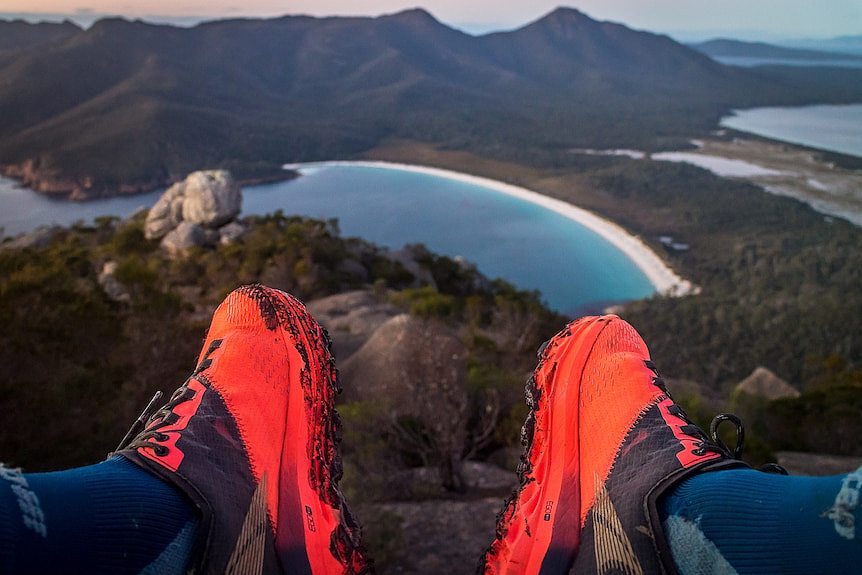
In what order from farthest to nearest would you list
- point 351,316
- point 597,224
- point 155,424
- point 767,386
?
point 597,224 → point 767,386 → point 351,316 → point 155,424

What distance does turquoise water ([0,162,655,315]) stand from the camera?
24709 mm

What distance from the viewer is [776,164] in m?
41.2

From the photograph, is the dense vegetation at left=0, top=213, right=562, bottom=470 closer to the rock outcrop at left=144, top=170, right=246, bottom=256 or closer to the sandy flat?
the rock outcrop at left=144, top=170, right=246, bottom=256

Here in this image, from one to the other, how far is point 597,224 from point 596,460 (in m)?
34.4

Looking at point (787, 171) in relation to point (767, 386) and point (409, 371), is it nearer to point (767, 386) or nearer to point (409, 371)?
point (767, 386)

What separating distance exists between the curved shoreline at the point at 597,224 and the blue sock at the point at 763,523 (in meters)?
25.4

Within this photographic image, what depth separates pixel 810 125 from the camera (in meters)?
49.6

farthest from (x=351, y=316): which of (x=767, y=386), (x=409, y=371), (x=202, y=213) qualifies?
(x=202, y=213)

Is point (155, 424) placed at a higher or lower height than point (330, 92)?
lower

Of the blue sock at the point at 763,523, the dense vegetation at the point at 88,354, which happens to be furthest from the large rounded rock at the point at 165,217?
the blue sock at the point at 763,523

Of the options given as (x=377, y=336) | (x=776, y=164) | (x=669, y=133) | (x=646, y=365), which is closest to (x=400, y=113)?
(x=669, y=133)

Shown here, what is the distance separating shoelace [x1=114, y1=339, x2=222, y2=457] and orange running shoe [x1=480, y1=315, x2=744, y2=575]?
2.73ft

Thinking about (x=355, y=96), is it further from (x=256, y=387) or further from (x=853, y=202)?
(x=256, y=387)

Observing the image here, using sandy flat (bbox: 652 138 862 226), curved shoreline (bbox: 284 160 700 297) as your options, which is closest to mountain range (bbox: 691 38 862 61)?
sandy flat (bbox: 652 138 862 226)
